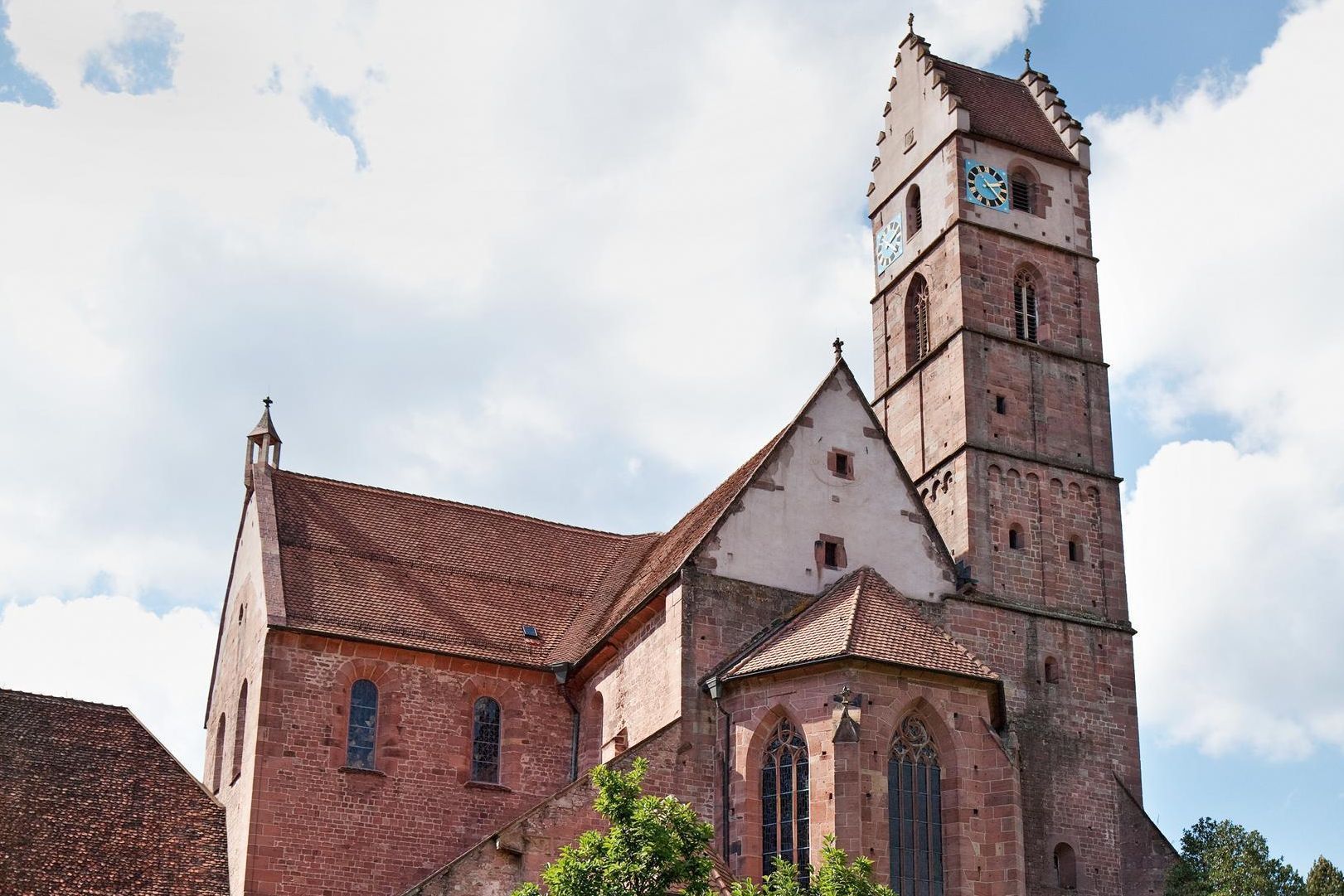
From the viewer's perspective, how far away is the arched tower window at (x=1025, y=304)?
39.8 metres

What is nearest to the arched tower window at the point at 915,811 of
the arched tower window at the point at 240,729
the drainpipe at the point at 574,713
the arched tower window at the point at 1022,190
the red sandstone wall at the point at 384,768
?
the drainpipe at the point at 574,713

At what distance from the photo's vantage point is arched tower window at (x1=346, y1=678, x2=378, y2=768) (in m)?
31.5

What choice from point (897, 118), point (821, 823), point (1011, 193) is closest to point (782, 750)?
point (821, 823)

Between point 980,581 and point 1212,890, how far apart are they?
772cm

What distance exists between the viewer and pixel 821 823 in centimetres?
2723

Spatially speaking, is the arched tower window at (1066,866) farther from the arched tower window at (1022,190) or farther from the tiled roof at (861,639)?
the arched tower window at (1022,190)

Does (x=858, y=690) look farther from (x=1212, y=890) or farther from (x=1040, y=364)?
(x=1040, y=364)

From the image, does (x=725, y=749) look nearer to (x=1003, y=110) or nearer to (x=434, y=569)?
(x=434, y=569)

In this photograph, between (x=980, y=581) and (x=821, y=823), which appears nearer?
(x=821, y=823)

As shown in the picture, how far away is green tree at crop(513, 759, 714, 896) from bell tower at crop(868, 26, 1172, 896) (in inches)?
491

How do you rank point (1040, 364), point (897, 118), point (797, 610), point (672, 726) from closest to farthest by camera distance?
1. point (672, 726)
2. point (797, 610)
3. point (1040, 364)
4. point (897, 118)

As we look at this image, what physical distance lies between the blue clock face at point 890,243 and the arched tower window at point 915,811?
1734 centimetres

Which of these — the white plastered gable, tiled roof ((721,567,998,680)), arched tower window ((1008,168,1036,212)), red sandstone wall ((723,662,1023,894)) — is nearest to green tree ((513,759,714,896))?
red sandstone wall ((723,662,1023,894))

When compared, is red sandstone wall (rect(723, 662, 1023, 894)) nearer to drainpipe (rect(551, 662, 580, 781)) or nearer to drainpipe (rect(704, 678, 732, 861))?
drainpipe (rect(704, 678, 732, 861))
